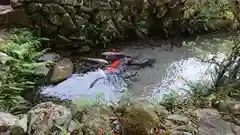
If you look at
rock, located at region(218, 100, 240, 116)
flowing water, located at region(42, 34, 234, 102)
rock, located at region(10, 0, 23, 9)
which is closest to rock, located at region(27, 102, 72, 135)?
flowing water, located at region(42, 34, 234, 102)

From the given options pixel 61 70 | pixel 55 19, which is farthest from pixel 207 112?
pixel 55 19

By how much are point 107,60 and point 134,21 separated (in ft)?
4.18

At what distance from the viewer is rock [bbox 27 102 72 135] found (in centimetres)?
308

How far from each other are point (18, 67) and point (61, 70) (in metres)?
0.66

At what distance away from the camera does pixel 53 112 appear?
10.8ft

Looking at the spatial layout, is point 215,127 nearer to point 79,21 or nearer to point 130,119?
point 130,119

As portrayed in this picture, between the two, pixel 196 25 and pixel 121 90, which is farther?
pixel 196 25

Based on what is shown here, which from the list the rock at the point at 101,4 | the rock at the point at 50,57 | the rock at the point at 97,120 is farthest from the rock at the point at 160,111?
the rock at the point at 101,4

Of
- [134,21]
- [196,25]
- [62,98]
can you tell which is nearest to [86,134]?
[62,98]

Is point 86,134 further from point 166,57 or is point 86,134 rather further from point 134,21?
point 134,21

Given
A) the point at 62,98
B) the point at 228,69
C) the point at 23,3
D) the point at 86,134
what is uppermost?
the point at 23,3

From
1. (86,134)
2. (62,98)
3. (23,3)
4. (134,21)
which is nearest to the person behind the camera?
(86,134)

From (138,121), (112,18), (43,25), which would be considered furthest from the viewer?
(112,18)

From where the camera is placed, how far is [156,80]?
495 centimetres
